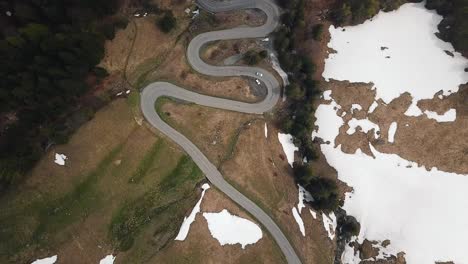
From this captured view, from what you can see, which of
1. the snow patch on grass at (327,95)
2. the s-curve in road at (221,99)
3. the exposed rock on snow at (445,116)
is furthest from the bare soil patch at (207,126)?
the exposed rock on snow at (445,116)

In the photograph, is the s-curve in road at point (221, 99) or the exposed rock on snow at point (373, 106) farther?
the exposed rock on snow at point (373, 106)

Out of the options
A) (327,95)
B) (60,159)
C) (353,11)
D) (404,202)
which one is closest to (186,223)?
(60,159)

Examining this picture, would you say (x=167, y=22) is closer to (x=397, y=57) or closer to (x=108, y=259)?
(x=108, y=259)

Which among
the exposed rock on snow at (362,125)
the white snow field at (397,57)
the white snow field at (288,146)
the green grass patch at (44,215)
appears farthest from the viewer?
the white snow field at (397,57)

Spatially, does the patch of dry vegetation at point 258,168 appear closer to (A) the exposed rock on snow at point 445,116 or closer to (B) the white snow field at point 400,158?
(B) the white snow field at point 400,158

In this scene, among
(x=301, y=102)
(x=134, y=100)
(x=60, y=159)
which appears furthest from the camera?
(x=301, y=102)

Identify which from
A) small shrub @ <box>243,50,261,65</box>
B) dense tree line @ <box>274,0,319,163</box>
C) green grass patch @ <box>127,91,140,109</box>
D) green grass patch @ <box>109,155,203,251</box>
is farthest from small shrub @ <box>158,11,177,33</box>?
green grass patch @ <box>109,155,203,251</box>

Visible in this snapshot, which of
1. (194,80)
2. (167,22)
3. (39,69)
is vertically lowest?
(194,80)

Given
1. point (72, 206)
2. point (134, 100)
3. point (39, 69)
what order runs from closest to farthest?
point (39, 69) < point (72, 206) < point (134, 100)
